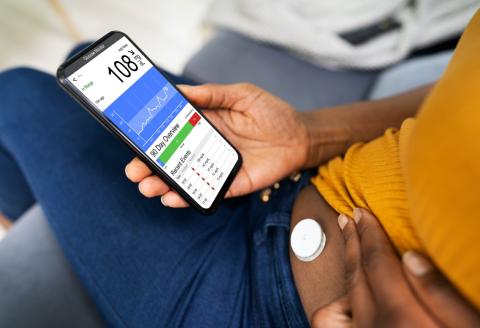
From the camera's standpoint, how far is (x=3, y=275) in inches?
21.1

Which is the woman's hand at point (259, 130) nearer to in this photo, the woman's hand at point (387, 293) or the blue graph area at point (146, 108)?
the blue graph area at point (146, 108)

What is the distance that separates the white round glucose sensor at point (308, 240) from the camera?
44 cm

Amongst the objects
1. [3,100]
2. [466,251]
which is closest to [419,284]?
[466,251]

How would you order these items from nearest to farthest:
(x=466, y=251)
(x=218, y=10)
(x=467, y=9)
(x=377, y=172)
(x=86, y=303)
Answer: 1. (x=466, y=251)
2. (x=377, y=172)
3. (x=86, y=303)
4. (x=467, y=9)
5. (x=218, y=10)

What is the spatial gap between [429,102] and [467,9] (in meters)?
0.75

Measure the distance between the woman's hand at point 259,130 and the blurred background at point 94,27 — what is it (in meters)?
0.79

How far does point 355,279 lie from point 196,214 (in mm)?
285

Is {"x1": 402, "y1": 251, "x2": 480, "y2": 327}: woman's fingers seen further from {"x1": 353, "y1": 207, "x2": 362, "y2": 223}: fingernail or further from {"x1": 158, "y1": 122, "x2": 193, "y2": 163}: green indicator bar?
{"x1": 158, "y1": 122, "x2": 193, "y2": 163}: green indicator bar

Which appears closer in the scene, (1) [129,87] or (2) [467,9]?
(1) [129,87]

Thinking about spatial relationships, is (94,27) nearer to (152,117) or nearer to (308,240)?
(152,117)

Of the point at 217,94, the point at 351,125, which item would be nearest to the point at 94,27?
the point at 217,94

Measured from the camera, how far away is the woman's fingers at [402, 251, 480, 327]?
0.94ft

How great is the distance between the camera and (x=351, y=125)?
0.61 meters

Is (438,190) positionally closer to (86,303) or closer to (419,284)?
(419,284)
